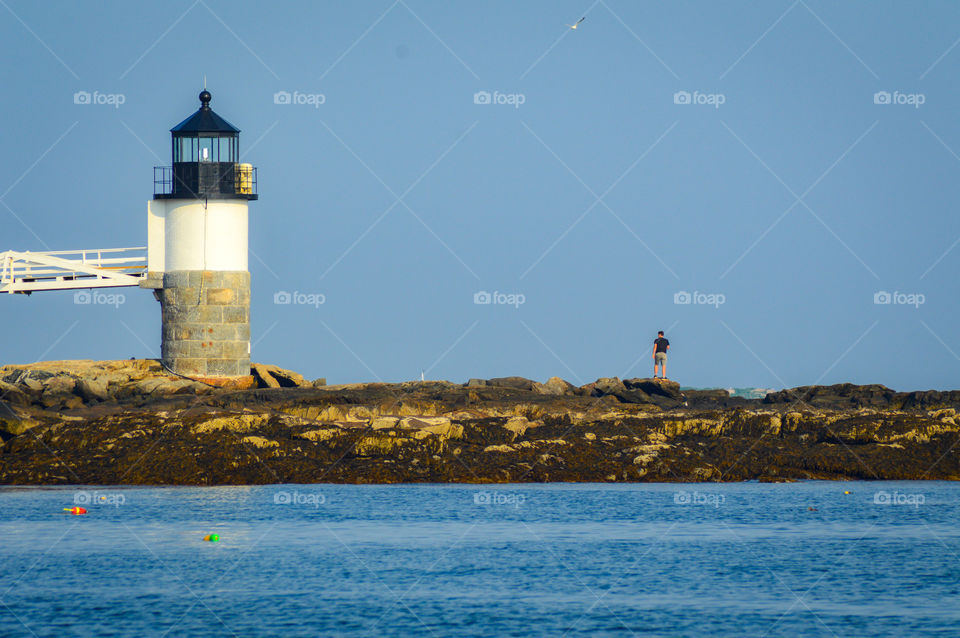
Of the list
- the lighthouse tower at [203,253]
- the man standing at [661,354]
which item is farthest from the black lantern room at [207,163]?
the man standing at [661,354]

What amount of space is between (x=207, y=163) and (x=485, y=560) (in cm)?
2410

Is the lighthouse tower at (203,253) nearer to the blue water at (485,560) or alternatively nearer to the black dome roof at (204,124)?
the black dome roof at (204,124)

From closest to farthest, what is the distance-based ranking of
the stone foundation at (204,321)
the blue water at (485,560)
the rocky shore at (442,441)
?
the blue water at (485,560) → the rocky shore at (442,441) → the stone foundation at (204,321)

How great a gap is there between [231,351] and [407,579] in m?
22.8

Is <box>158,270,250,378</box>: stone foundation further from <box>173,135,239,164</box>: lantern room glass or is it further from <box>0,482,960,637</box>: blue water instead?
<box>0,482,960,637</box>: blue water

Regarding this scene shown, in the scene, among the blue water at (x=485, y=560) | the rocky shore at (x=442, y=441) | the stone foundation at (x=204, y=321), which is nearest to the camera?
the blue water at (x=485, y=560)

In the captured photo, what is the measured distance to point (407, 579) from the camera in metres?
26.8

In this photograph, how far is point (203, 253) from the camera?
48281 mm

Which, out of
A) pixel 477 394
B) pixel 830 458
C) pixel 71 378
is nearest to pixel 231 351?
pixel 71 378

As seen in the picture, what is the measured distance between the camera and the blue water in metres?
23.4

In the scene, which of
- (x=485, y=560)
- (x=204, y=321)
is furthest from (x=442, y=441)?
(x=204, y=321)

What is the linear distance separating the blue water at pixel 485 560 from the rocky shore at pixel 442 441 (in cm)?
75

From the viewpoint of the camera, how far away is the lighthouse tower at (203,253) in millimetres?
48062

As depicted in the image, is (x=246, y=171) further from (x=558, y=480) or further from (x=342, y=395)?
(x=558, y=480)
